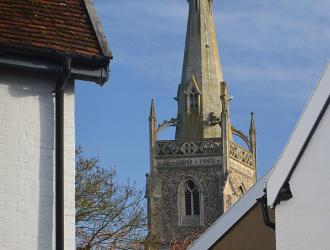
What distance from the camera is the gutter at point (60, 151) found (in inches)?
326

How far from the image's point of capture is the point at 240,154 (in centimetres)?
8588

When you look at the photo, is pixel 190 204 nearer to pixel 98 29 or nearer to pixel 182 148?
pixel 182 148

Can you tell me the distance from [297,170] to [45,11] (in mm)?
2365

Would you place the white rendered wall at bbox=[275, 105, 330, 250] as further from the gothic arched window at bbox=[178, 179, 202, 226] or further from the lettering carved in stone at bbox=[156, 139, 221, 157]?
the lettering carved in stone at bbox=[156, 139, 221, 157]

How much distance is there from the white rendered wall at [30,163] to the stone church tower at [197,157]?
70655mm

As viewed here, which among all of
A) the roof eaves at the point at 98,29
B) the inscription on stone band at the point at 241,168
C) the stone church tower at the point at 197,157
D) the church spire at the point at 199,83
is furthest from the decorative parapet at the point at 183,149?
the roof eaves at the point at 98,29

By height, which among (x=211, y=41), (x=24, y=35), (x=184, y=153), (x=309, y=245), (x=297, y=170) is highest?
(x=211, y=41)

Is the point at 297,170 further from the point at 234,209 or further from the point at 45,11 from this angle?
the point at 234,209

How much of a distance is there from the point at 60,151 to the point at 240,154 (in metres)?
77.7

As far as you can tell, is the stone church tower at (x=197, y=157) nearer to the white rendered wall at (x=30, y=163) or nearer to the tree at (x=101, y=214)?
the tree at (x=101, y=214)

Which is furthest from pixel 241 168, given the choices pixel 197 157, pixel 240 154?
pixel 197 157

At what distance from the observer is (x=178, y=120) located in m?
85.2

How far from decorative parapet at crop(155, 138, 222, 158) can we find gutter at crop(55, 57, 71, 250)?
7335 cm

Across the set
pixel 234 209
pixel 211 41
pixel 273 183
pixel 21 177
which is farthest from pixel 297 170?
pixel 211 41
